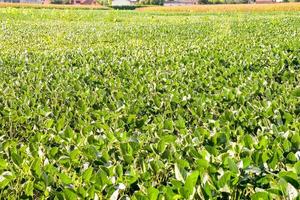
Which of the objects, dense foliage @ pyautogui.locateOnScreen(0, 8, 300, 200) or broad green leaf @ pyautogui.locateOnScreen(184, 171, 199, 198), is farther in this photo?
dense foliage @ pyautogui.locateOnScreen(0, 8, 300, 200)

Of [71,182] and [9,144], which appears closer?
[71,182]

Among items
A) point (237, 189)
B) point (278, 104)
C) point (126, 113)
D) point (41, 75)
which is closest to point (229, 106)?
point (278, 104)

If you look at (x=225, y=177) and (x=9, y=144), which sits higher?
(x=225, y=177)

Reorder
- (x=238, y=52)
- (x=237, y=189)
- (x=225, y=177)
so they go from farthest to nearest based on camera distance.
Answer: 1. (x=238, y=52)
2. (x=237, y=189)
3. (x=225, y=177)

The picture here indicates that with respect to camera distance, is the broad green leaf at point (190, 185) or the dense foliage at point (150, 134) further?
the dense foliage at point (150, 134)

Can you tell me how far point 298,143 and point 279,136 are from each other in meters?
0.16

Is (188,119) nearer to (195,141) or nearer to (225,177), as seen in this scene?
(195,141)

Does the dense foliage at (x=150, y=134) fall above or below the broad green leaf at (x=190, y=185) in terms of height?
below

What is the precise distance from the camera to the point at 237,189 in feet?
7.79

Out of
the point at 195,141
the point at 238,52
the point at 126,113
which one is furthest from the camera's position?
the point at 238,52

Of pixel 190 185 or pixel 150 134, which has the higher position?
pixel 190 185

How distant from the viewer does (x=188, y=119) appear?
4.43 metres

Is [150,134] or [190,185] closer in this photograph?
[190,185]

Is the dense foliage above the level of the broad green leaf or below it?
below
